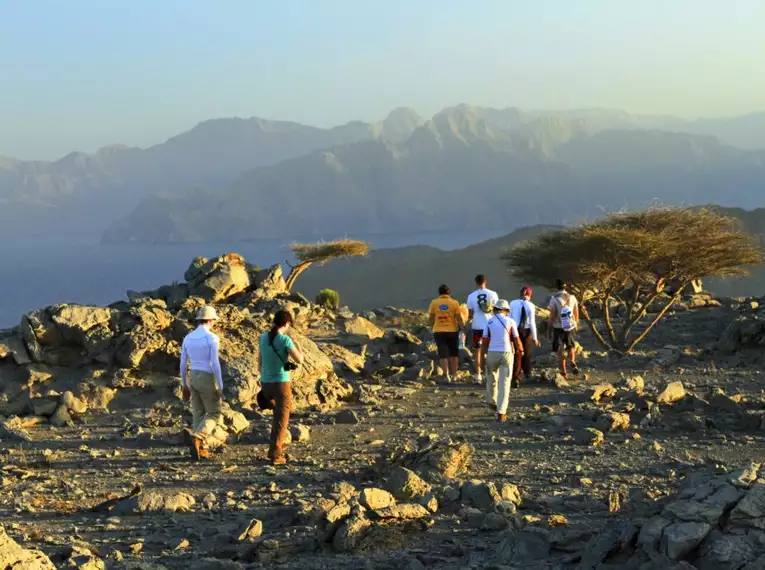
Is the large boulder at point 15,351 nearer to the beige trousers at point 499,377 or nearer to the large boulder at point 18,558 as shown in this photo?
the beige trousers at point 499,377

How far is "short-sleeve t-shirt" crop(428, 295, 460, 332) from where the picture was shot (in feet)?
37.9

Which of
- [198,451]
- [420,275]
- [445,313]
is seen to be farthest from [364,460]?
[420,275]

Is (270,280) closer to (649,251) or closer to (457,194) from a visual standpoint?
(649,251)

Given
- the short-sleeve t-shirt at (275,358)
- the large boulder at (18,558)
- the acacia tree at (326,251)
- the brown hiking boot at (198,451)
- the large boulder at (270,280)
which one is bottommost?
the brown hiking boot at (198,451)

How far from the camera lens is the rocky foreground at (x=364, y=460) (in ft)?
16.7

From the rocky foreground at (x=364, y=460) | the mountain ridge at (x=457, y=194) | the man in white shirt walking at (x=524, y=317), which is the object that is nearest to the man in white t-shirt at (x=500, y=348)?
the rocky foreground at (x=364, y=460)

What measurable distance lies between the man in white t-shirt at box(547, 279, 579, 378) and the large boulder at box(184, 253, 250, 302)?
6293mm

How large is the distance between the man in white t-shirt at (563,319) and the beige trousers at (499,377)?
2441 mm

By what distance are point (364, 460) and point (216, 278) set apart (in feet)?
26.7

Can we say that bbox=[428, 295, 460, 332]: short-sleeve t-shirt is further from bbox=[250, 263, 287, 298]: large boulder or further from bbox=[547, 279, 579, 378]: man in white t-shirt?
bbox=[250, 263, 287, 298]: large boulder

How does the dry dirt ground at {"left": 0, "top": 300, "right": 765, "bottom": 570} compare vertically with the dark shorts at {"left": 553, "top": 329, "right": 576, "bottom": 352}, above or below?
below

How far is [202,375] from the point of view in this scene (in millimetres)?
7617

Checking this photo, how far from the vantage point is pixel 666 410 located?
31.1 ft

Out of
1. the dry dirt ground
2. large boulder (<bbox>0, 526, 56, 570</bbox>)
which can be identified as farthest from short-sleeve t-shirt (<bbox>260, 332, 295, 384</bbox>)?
large boulder (<bbox>0, 526, 56, 570</bbox>)
